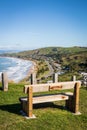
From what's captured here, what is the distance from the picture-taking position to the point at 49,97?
947cm

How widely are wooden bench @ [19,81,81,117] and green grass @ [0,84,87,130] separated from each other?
0.39 meters

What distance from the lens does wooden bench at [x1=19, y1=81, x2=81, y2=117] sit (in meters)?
8.79

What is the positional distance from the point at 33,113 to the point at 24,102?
0.65 meters

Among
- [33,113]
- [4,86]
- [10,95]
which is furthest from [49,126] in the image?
[4,86]

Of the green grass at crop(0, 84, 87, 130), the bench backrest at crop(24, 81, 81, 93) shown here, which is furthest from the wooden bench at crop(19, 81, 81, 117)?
the green grass at crop(0, 84, 87, 130)

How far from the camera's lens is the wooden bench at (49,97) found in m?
8.79

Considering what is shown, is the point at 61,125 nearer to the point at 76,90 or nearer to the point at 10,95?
the point at 76,90

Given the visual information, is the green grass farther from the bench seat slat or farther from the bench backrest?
the bench backrest

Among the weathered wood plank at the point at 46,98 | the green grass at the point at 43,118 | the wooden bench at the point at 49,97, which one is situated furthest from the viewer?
the weathered wood plank at the point at 46,98

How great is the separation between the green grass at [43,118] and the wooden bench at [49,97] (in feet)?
1.28

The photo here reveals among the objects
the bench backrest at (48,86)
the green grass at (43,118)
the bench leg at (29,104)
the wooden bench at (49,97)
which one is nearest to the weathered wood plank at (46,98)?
the wooden bench at (49,97)

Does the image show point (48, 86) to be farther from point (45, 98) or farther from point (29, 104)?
point (29, 104)

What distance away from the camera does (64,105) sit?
10.9 metres

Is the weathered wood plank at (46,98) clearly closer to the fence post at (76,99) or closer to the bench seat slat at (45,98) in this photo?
the bench seat slat at (45,98)
